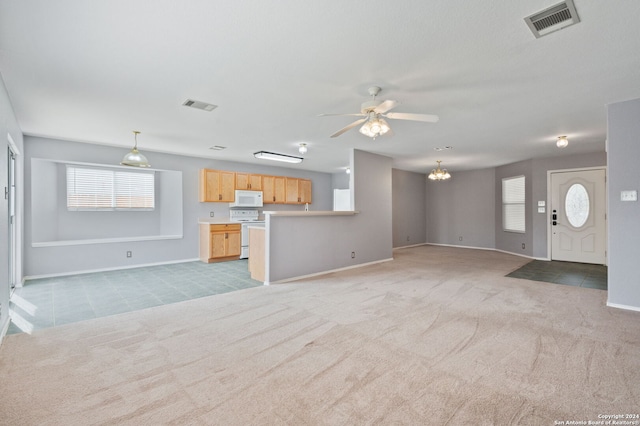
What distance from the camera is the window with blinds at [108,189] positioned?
19.1ft

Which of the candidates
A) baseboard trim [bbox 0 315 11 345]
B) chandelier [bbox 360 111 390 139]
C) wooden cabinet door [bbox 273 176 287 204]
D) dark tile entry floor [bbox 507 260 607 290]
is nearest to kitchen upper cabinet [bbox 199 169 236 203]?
wooden cabinet door [bbox 273 176 287 204]

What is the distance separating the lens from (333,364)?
2.28m

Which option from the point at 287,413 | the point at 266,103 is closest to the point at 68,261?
the point at 266,103

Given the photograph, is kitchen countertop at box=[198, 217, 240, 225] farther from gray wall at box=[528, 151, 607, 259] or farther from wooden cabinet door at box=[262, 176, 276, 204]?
gray wall at box=[528, 151, 607, 259]

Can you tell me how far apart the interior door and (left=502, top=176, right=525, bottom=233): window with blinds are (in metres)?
0.90

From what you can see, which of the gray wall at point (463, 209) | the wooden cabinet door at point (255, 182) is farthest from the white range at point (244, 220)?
the gray wall at point (463, 209)

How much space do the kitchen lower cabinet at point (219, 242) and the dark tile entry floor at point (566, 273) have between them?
575 cm

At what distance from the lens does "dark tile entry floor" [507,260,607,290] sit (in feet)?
15.9

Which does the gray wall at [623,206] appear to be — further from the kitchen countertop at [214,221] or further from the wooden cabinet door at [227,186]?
the wooden cabinet door at [227,186]

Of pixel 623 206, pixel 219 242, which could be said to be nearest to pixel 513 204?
pixel 623 206

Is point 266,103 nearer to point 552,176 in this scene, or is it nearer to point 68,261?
point 68,261

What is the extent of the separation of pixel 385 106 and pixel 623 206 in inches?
127

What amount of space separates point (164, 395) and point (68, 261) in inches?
199

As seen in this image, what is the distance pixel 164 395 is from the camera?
6.29 ft
